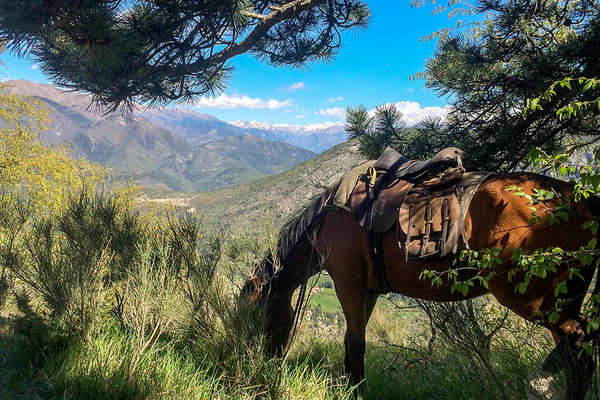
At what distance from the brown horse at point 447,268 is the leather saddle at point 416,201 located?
0.40ft

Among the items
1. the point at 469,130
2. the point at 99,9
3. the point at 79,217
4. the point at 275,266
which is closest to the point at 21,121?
the point at 79,217

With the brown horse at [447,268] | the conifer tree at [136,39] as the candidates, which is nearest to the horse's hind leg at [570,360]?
the brown horse at [447,268]

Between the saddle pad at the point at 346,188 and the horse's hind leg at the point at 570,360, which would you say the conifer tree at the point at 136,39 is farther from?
the horse's hind leg at the point at 570,360

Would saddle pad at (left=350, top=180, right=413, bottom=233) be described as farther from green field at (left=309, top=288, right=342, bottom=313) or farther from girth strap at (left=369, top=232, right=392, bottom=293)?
green field at (left=309, top=288, right=342, bottom=313)

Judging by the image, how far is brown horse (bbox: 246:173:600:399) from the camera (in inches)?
75.7

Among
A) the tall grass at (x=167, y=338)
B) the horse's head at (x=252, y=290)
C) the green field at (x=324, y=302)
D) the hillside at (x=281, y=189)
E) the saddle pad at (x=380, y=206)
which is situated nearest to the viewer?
the tall grass at (x=167, y=338)

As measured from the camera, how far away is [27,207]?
187 inches

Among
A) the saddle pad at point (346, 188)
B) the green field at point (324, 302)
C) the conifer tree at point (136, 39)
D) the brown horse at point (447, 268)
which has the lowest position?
the green field at point (324, 302)

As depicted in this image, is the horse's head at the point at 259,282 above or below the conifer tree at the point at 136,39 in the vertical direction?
below

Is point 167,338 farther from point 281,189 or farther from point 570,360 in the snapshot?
point 281,189

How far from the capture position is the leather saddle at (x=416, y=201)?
7.48 feet

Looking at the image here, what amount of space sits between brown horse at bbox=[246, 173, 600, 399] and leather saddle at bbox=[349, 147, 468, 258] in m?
0.12

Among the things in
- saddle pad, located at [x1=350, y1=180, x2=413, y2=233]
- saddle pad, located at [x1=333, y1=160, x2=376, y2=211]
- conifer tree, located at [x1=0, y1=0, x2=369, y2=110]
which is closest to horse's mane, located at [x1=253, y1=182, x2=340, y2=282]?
saddle pad, located at [x1=333, y1=160, x2=376, y2=211]

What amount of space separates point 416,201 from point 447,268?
0.54m
